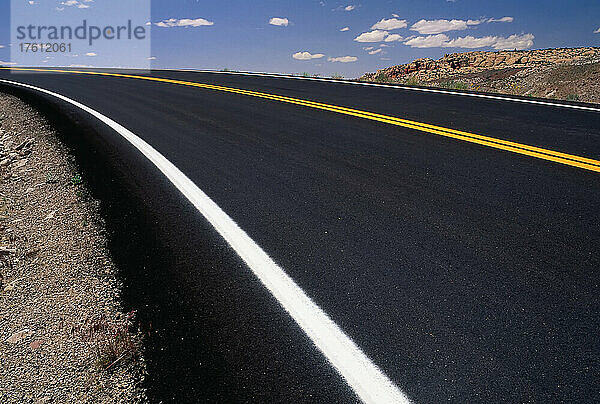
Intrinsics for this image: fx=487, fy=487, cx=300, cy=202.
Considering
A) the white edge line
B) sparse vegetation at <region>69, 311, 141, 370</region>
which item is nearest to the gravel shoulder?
sparse vegetation at <region>69, 311, 141, 370</region>

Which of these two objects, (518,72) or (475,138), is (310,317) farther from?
(518,72)

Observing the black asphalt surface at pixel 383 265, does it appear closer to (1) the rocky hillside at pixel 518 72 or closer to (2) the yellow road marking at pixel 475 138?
(2) the yellow road marking at pixel 475 138

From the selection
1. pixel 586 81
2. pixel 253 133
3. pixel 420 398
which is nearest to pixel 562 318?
pixel 420 398

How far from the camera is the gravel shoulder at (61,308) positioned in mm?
2365

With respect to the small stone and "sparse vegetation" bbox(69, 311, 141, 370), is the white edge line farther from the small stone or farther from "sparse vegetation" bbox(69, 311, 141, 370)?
the small stone

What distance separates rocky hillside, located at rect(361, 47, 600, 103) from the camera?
1684 centimetres

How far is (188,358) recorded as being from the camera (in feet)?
7.99

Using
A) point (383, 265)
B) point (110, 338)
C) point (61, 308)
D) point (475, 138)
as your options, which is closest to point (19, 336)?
point (61, 308)

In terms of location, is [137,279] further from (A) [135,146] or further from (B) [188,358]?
(A) [135,146]

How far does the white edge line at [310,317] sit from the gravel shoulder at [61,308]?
836 millimetres

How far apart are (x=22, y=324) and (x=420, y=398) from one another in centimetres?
230

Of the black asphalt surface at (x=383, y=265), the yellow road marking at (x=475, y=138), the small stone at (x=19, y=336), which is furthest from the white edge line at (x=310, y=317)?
the yellow road marking at (x=475, y=138)

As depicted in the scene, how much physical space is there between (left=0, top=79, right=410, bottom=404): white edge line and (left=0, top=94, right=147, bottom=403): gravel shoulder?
836 mm

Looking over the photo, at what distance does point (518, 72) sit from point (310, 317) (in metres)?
23.5
